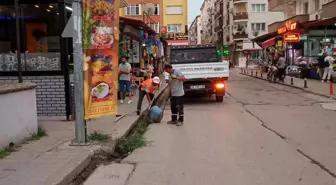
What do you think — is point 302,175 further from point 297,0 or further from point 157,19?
point 157,19

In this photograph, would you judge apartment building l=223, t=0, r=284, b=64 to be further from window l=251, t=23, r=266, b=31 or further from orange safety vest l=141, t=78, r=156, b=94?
orange safety vest l=141, t=78, r=156, b=94

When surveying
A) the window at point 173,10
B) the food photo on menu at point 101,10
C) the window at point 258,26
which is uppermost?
the window at point 173,10

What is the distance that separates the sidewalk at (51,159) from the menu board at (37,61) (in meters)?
1.41

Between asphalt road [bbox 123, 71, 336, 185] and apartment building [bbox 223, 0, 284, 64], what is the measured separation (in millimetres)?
59368

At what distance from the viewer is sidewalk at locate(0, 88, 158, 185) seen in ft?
17.5

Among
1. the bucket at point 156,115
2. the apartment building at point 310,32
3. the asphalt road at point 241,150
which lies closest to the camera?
the asphalt road at point 241,150

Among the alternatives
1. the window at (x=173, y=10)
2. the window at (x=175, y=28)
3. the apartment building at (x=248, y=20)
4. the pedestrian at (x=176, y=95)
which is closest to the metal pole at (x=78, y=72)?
the pedestrian at (x=176, y=95)

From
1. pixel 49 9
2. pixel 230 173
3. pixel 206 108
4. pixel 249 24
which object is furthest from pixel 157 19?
pixel 230 173

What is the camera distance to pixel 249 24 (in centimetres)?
7206

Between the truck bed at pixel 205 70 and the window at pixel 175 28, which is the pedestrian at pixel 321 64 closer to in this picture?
the truck bed at pixel 205 70

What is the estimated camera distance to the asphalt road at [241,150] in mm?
5902

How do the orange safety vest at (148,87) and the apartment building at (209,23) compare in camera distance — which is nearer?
the orange safety vest at (148,87)

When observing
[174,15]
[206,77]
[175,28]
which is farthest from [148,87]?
[174,15]

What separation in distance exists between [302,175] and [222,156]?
5.22ft
